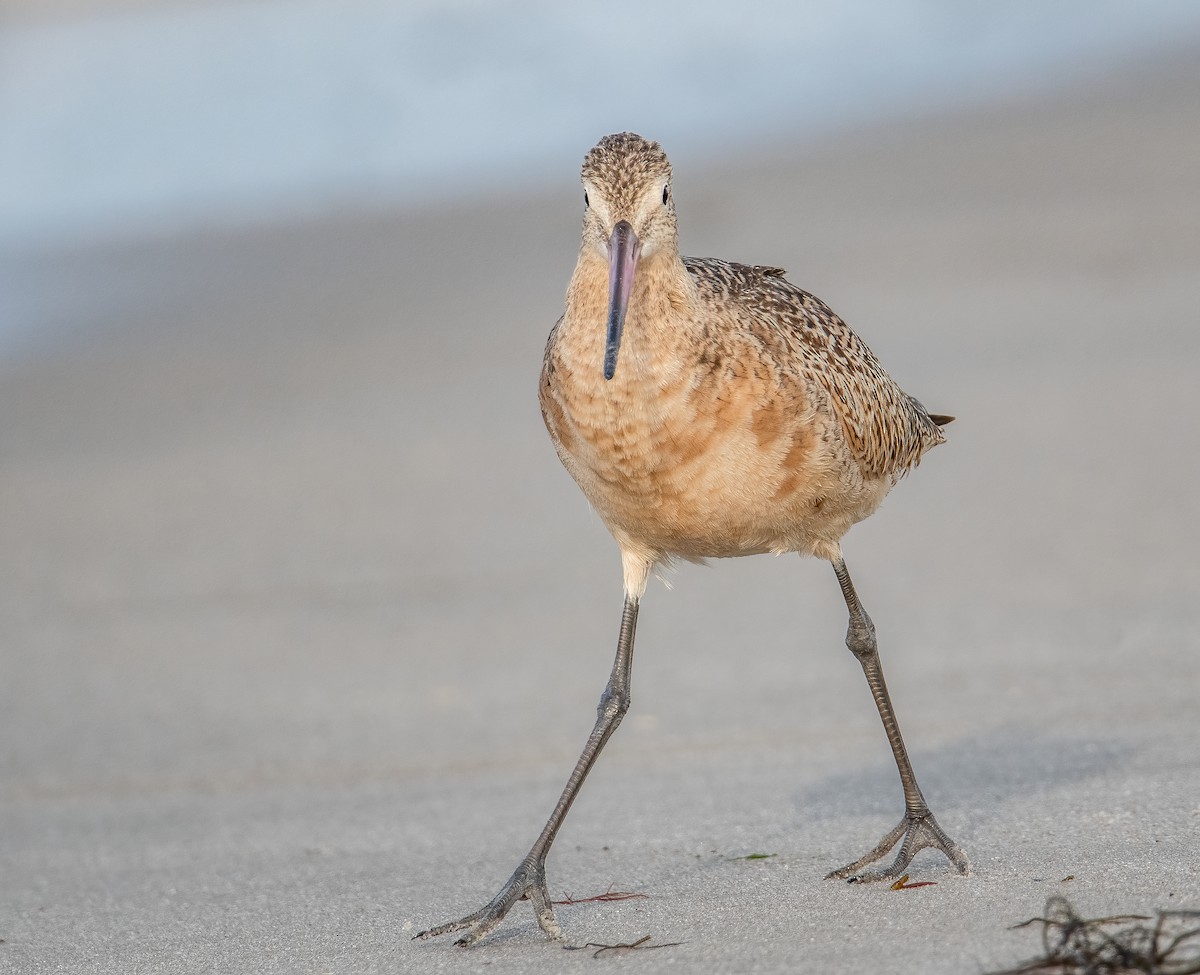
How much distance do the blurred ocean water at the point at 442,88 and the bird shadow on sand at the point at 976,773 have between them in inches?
428

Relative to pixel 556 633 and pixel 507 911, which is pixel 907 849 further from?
pixel 556 633

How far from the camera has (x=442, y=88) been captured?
19266 millimetres

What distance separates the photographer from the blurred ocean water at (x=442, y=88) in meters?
16.6

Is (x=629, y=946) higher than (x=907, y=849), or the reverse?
(x=907, y=849)

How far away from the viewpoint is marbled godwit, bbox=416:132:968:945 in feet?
14.0

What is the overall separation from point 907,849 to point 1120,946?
1.36m

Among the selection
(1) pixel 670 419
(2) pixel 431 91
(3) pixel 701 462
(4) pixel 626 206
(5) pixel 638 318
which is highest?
(2) pixel 431 91

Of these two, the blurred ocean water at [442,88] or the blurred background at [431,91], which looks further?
the blurred ocean water at [442,88]

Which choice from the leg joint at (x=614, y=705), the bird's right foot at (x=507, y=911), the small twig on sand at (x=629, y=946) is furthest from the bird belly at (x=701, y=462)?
the small twig on sand at (x=629, y=946)

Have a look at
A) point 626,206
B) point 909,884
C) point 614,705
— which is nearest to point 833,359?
point 626,206

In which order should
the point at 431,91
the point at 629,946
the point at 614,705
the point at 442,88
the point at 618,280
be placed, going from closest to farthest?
the point at 629,946 < the point at 618,280 < the point at 614,705 < the point at 431,91 < the point at 442,88

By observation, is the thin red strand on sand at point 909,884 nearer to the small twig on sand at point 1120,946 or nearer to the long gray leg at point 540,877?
the small twig on sand at point 1120,946

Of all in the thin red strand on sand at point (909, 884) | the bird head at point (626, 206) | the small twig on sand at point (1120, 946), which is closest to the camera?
the small twig on sand at point (1120, 946)

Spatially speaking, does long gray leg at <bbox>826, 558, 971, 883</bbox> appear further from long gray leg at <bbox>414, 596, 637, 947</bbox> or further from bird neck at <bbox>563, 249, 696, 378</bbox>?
bird neck at <bbox>563, 249, 696, 378</bbox>
